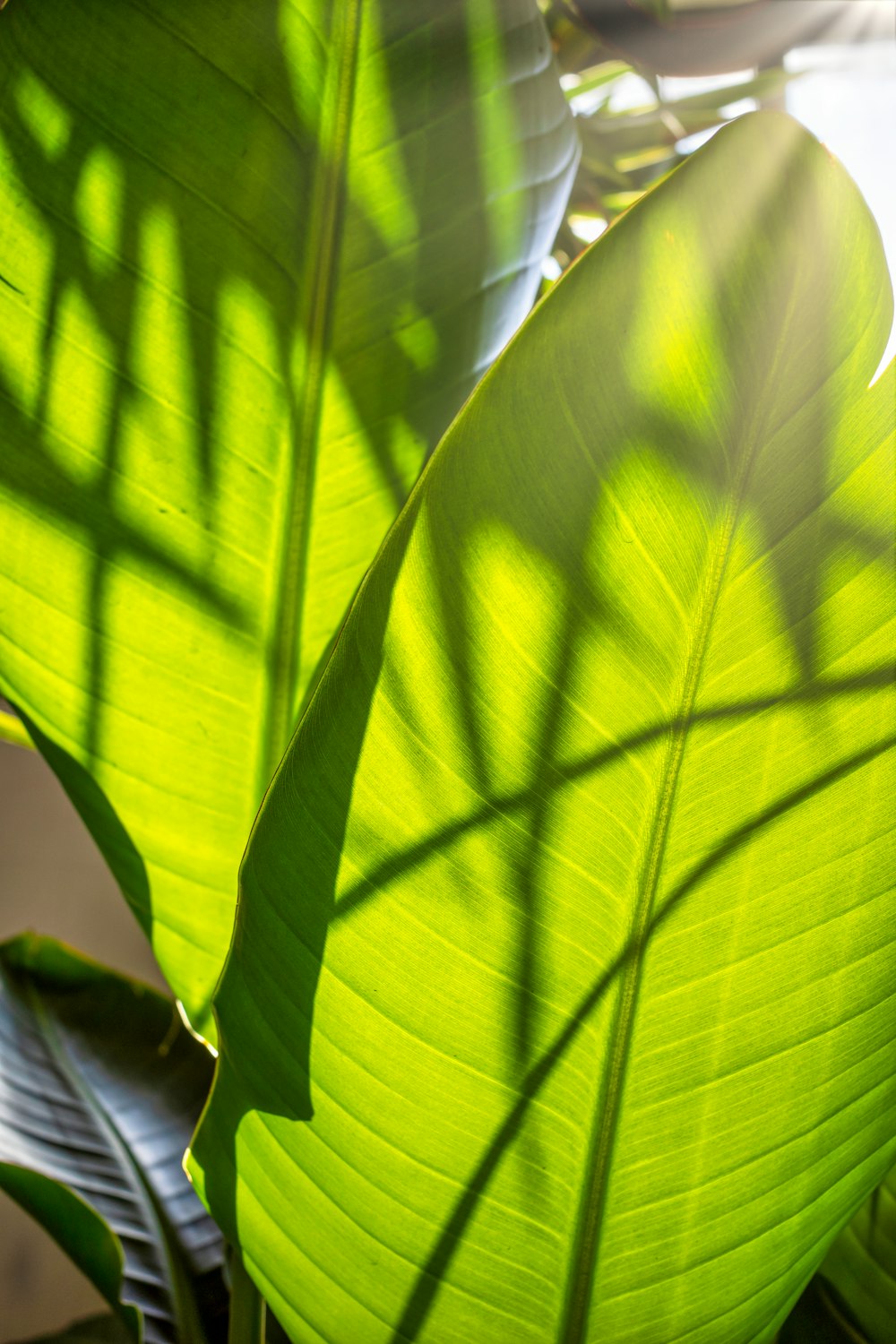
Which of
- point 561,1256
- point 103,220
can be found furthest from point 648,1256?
point 103,220

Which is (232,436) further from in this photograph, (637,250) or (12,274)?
(637,250)

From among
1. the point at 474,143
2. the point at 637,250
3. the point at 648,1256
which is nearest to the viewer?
the point at 637,250

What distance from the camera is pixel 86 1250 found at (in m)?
0.44

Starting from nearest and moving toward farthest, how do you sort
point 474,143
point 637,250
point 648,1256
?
point 637,250
point 648,1256
point 474,143

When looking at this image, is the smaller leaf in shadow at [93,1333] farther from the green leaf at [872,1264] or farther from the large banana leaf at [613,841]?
the green leaf at [872,1264]

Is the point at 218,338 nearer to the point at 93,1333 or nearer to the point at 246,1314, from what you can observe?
the point at 246,1314

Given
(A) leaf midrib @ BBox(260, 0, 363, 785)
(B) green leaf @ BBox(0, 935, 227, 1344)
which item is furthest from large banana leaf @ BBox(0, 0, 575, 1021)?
(B) green leaf @ BBox(0, 935, 227, 1344)

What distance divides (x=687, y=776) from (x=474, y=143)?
324mm

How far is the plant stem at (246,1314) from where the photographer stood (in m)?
0.47

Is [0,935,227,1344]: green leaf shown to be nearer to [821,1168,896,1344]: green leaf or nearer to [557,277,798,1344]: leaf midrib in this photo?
[557,277,798,1344]: leaf midrib

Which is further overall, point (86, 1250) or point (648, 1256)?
point (86, 1250)

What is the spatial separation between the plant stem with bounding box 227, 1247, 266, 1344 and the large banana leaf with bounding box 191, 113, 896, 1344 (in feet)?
0.47

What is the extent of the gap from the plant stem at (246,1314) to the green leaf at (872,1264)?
303 millimetres

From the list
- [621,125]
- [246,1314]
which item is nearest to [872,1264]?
[246,1314]
